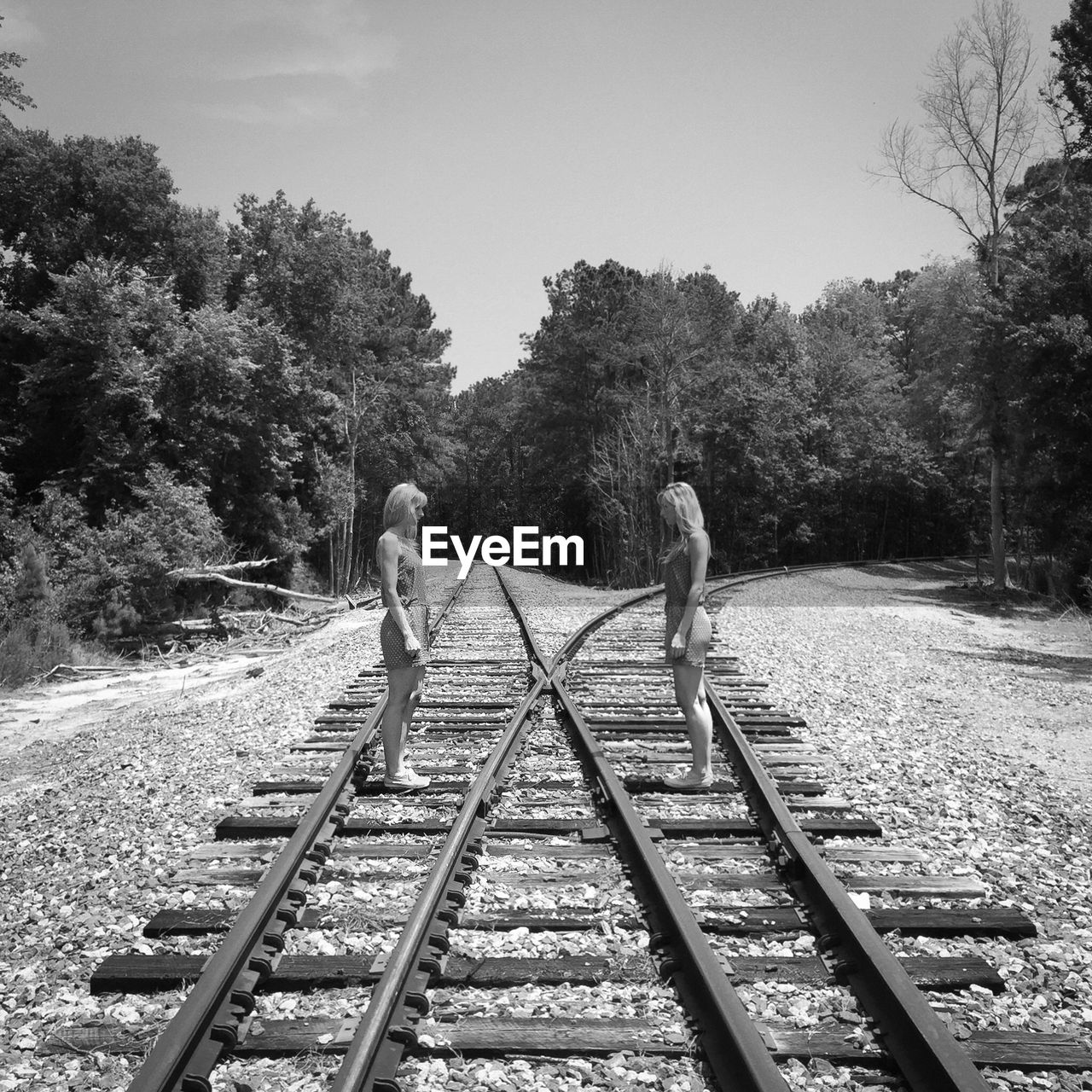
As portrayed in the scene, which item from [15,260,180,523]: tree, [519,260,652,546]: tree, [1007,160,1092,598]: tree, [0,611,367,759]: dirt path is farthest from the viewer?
[519,260,652,546]: tree

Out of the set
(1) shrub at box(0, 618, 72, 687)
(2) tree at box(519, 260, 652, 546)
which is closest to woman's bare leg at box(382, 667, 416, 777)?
(1) shrub at box(0, 618, 72, 687)

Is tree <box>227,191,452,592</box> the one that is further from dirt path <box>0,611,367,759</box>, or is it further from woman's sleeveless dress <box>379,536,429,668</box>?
woman's sleeveless dress <box>379,536,429,668</box>

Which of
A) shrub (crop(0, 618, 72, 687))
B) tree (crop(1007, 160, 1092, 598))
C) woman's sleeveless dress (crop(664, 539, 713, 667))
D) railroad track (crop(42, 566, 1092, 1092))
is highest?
tree (crop(1007, 160, 1092, 598))

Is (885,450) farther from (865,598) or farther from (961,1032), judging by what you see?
(961,1032)

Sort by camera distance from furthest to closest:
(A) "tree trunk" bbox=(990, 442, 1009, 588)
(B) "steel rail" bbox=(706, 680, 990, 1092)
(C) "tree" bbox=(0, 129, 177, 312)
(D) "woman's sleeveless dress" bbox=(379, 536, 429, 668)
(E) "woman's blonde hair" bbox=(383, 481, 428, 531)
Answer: (A) "tree trunk" bbox=(990, 442, 1009, 588) < (C) "tree" bbox=(0, 129, 177, 312) < (D) "woman's sleeveless dress" bbox=(379, 536, 429, 668) < (E) "woman's blonde hair" bbox=(383, 481, 428, 531) < (B) "steel rail" bbox=(706, 680, 990, 1092)

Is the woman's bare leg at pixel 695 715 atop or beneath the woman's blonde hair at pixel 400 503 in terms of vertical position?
beneath

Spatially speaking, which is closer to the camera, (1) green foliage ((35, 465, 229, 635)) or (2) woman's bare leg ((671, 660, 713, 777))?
(2) woman's bare leg ((671, 660, 713, 777))

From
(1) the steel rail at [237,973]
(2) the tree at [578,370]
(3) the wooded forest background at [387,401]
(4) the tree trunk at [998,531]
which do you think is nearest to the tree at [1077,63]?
(3) the wooded forest background at [387,401]

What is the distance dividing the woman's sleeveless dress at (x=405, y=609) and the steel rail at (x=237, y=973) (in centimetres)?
106

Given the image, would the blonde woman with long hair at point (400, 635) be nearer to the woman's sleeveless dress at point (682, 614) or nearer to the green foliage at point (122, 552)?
the woman's sleeveless dress at point (682, 614)

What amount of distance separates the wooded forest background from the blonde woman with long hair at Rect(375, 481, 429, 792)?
1662 mm

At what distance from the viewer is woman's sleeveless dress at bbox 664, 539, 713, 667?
5449 mm

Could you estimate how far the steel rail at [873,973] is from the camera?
252cm

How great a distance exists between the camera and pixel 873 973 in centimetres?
304
